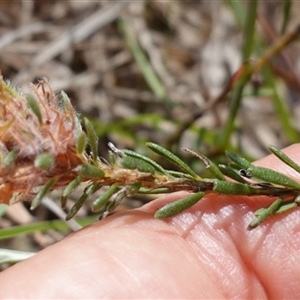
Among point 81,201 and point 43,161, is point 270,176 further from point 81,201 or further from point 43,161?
point 43,161

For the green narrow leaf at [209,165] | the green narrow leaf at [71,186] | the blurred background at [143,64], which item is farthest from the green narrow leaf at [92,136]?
the blurred background at [143,64]

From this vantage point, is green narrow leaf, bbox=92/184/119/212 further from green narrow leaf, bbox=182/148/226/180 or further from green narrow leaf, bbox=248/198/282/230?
green narrow leaf, bbox=248/198/282/230

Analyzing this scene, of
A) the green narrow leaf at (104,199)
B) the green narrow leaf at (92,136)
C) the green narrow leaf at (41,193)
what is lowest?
the green narrow leaf at (104,199)

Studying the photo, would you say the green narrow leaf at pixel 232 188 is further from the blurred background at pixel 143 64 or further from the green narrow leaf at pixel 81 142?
the blurred background at pixel 143 64

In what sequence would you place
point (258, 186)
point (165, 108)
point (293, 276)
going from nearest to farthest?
point (258, 186) < point (293, 276) < point (165, 108)

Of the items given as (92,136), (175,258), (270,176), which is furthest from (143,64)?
(92,136)

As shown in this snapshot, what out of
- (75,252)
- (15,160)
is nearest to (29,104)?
(15,160)

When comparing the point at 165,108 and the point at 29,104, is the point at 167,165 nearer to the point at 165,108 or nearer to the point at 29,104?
the point at 165,108
